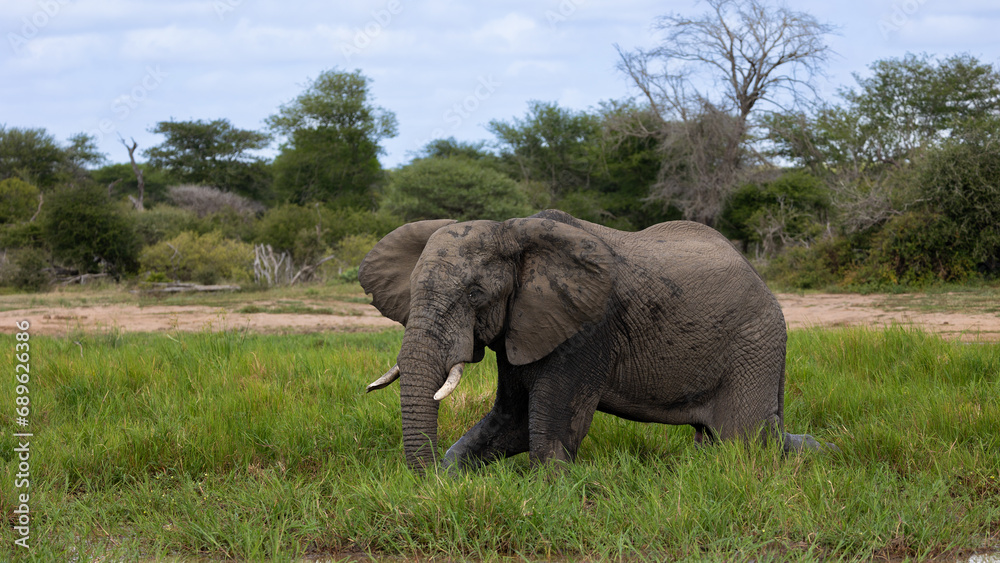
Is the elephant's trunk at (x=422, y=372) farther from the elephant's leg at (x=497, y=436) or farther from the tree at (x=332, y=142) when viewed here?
the tree at (x=332, y=142)

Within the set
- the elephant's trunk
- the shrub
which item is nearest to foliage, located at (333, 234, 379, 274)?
the shrub

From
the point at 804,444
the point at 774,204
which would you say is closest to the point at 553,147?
the point at 774,204

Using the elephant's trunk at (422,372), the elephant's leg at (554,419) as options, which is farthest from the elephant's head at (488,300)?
the elephant's leg at (554,419)

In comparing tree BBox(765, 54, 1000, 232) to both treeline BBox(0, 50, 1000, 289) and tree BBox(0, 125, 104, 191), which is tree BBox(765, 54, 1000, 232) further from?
tree BBox(0, 125, 104, 191)

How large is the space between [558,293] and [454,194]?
26936 millimetres

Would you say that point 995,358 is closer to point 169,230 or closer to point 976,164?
point 976,164

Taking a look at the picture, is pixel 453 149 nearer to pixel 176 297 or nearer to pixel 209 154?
pixel 209 154

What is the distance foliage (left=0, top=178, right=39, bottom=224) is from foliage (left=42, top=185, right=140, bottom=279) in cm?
604

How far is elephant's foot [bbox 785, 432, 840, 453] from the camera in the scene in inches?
150

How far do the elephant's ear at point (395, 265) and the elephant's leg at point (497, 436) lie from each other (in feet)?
2.14

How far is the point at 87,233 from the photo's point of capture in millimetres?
21078

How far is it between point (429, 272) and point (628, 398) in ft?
3.88

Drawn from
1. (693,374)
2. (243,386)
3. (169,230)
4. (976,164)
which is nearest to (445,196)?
(169,230)

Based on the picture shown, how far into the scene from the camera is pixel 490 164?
37.5 m
